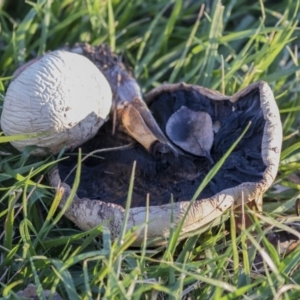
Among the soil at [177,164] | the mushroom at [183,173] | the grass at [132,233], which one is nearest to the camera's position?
the grass at [132,233]

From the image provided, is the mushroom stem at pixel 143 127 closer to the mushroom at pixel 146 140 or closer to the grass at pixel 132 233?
the mushroom at pixel 146 140

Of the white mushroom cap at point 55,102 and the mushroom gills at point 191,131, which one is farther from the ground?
the white mushroom cap at point 55,102

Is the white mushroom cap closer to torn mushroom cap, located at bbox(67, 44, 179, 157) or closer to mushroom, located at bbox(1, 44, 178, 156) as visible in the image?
mushroom, located at bbox(1, 44, 178, 156)

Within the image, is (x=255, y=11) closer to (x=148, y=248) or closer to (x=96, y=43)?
(x=96, y=43)

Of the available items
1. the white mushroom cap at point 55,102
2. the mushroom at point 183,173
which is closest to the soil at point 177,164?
the mushroom at point 183,173

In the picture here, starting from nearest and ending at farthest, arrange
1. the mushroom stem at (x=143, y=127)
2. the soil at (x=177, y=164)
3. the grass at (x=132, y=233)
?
the grass at (x=132, y=233), the soil at (x=177, y=164), the mushroom stem at (x=143, y=127)

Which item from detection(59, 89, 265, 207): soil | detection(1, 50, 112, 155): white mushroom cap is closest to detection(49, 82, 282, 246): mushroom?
detection(59, 89, 265, 207): soil

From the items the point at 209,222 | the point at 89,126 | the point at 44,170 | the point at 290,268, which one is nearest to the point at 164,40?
the point at 89,126
